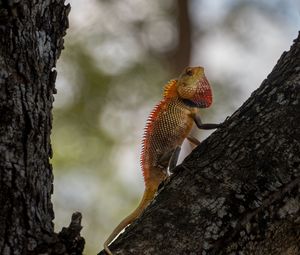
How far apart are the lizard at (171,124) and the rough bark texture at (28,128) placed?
1003 mm

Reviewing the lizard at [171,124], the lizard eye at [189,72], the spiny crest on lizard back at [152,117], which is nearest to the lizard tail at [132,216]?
the lizard at [171,124]

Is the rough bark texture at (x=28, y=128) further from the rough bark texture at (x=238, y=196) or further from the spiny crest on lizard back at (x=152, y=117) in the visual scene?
the spiny crest on lizard back at (x=152, y=117)

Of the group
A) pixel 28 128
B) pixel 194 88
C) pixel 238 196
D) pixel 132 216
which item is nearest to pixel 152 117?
pixel 194 88

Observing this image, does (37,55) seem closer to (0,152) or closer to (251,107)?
(0,152)

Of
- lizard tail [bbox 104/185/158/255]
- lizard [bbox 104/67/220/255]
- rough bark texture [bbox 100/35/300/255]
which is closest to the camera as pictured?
rough bark texture [bbox 100/35/300/255]

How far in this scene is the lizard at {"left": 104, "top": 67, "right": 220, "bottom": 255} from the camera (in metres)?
2.96

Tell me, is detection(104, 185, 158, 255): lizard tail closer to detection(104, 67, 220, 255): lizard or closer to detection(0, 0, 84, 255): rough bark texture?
detection(104, 67, 220, 255): lizard

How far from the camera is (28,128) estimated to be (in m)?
Answer: 1.77

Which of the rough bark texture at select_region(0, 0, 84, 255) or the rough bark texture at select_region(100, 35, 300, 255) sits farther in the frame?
the rough bark texture at select_region(100, 35, 300, 255)

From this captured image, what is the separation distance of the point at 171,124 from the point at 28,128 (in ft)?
4.55

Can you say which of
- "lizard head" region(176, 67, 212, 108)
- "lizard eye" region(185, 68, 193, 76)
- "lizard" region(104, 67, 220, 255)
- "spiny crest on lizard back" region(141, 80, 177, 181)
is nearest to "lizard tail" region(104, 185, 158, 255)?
"lizard" region(104, 67, 220, 255)

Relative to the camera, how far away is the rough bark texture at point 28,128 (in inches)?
66.2

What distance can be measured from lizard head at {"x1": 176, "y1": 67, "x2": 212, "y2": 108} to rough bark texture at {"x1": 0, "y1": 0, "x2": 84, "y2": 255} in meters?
1.41

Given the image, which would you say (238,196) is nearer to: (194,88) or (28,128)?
(28,128)
